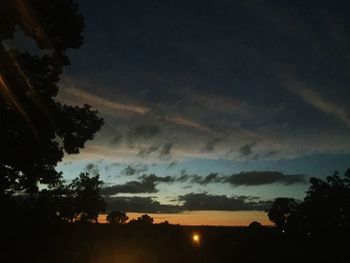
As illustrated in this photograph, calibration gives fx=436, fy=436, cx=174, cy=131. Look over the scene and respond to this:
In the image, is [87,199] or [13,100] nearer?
[13,100]

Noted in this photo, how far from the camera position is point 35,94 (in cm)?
1989

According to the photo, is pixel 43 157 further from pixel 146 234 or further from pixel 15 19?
pixel 146 234

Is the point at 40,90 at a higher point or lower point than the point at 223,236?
higher

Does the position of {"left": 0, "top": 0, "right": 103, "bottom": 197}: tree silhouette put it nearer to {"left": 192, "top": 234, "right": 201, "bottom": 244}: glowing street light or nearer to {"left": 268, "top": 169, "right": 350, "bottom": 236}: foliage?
{"left": 192, "top": 234, "right": 201, "bottom": 244}: glowing street light

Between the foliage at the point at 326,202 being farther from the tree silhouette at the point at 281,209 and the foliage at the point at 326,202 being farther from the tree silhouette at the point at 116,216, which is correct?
the tree silhouette at the point at 116,216

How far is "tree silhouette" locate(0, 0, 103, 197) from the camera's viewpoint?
18.5 metres

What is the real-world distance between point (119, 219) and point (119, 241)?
67747 millimetres

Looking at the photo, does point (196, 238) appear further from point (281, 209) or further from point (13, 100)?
point (281, 209)

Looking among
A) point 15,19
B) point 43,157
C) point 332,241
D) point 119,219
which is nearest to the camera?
point 15,19

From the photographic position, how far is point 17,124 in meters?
19.6

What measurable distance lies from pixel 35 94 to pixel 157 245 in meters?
16.5

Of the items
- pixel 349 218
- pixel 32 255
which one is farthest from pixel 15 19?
pixel 349 218

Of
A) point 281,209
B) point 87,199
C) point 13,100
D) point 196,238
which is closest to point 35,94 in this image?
point 13,100

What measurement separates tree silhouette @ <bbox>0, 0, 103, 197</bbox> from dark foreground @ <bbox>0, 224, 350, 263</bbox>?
13.9 ft
